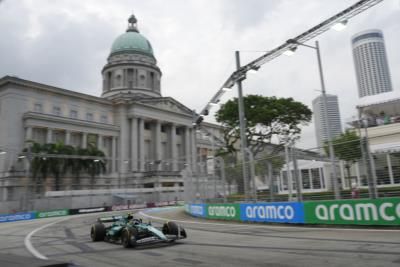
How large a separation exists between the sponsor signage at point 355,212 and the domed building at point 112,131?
2848 cm

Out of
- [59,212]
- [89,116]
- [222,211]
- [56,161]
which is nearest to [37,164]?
[56,161]

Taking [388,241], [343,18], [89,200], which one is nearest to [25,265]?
[388,241]

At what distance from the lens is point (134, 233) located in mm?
9992

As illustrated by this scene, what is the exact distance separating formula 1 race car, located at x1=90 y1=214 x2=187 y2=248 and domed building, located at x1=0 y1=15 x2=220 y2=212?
2948cm

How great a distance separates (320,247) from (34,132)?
194ft

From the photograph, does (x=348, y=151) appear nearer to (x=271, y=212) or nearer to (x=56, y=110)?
(x=271, y=212)

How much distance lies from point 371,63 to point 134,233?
96.6 meters

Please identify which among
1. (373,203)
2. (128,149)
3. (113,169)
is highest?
(128,149)

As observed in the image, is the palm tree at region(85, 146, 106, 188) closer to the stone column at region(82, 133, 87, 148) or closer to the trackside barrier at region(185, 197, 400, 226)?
the stone column at region(82, 133, 87, 148)

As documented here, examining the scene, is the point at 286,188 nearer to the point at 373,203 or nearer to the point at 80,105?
the point at 373,203

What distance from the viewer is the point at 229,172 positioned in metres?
19.3

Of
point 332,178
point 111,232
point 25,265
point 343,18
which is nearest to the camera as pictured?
point 25,265

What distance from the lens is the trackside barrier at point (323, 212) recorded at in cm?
1144

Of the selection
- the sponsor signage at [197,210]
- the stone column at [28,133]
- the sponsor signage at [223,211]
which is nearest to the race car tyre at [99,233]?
the sponsor signage at [223,211]
